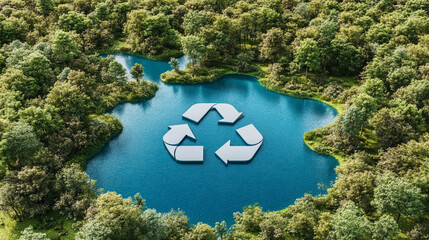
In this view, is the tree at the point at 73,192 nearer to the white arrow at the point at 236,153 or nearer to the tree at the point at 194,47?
the white arrow at the point at 236,153

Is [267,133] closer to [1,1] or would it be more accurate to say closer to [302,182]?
[302,182]

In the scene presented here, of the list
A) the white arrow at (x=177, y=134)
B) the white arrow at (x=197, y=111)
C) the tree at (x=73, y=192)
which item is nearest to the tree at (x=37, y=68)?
the tree at (x=73, y=192)

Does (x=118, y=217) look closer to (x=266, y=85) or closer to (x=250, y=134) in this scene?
(x=250, y=134)

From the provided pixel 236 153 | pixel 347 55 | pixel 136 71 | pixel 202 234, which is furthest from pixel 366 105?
pixel 136 71

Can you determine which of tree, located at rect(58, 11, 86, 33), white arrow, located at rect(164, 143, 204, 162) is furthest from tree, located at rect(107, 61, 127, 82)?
white arrow, located at rect(164, 143, 204, 162)

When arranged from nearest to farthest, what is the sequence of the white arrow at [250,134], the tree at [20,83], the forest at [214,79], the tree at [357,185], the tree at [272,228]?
the tree at [272,228] < the forest at [214,79] < the tree at [357,185] < the white arrow at [250,134] < the tree at [20,83]

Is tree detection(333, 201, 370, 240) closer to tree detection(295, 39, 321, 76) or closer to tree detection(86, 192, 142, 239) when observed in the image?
tree detection(86, 192, 142, 239)
